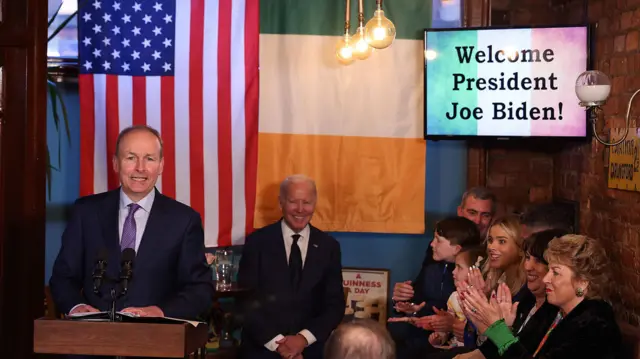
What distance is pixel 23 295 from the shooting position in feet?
15.1

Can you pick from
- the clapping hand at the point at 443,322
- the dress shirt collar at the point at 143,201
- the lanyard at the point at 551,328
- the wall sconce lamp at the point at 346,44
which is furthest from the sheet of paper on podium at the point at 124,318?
the wall sconce lamp at the point at 346,44

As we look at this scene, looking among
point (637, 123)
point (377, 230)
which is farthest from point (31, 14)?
point (637, 123)

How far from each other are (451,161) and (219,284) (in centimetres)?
165

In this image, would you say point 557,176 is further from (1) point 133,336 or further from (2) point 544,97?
(1) point 133,336

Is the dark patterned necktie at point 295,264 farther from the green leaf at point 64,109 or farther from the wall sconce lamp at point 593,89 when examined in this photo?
the wall sconce lamp at point 593,89

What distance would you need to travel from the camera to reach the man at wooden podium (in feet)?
11.0

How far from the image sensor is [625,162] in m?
4.17

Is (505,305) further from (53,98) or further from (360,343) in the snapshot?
(53,98)

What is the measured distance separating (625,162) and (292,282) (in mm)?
1815

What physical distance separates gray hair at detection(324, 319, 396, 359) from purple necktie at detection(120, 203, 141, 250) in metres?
0.87

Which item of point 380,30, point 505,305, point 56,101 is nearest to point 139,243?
point 505,305

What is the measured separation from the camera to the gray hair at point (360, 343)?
299 cm

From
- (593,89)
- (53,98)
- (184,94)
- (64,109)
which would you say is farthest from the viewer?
(184,94)

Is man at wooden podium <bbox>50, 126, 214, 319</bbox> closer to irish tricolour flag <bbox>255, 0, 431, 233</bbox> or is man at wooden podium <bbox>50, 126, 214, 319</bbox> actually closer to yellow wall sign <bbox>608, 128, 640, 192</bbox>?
yellow wall sign <bbox>608, 128, 640, 192</bbox>
